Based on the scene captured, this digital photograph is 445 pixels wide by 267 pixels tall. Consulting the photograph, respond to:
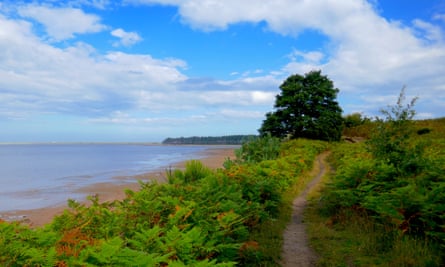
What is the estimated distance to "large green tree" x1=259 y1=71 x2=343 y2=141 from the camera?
35.0m

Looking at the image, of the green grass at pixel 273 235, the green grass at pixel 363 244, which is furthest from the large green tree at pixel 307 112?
the green grass at pixel 363 244

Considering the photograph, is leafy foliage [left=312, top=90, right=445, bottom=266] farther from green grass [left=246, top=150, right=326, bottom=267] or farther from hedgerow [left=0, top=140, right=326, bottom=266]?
hedgerow [left=0, top=140, right=326, bottom=266]

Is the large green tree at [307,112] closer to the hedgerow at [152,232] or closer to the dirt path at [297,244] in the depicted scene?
the dirt path at [297,244]

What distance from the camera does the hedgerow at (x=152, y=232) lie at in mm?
3215

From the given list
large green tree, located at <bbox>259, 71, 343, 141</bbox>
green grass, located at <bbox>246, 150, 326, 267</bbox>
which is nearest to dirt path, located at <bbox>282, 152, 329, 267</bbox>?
green grass, located at <bbox>246, 150, 326, 267</bbox>

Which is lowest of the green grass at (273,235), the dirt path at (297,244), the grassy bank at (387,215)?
the dirt path at (297,244)

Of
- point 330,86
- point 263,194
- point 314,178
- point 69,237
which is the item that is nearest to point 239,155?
point 314,178

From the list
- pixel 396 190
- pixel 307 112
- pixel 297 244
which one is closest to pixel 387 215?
pixel 396 190

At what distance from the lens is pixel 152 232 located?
384 centimetres

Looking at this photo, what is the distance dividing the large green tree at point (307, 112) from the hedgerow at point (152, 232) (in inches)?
1064

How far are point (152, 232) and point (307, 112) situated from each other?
112 ft

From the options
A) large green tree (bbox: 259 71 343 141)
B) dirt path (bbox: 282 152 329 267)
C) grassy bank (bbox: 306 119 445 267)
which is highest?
large green tree (bbox: 259 71 343 141)

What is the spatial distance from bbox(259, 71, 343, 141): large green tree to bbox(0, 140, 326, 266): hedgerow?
27013 mm

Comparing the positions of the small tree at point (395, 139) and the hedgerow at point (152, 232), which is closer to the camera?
the hedgerow at point (152, 232)
